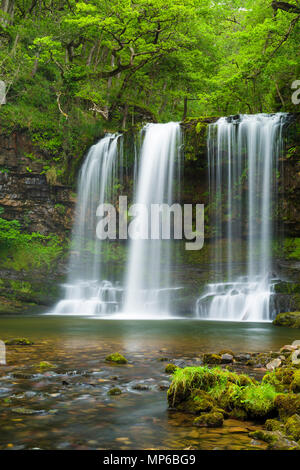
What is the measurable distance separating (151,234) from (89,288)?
4227 millimetres

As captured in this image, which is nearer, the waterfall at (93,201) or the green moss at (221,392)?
the green moss at (221,392)

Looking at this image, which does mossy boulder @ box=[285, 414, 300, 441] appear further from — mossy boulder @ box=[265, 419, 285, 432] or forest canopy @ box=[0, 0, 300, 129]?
forest canopy @ box=[0, 0, 300, 129]

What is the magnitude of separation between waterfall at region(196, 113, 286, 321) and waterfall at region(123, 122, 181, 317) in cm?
194

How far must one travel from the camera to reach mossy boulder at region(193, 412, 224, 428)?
3391mm

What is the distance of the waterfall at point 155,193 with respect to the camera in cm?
1908

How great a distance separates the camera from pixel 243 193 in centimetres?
1875

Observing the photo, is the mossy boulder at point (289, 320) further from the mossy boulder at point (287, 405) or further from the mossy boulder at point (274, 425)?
the mossy boulder at point (274, 425)

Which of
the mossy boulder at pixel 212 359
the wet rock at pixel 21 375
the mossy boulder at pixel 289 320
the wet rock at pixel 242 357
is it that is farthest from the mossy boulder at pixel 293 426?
the mossy boulder at pixel 289 320

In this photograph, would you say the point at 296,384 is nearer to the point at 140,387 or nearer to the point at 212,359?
the point at 140,387

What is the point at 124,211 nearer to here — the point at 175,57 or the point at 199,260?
the point at 199,260

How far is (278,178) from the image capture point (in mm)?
17953

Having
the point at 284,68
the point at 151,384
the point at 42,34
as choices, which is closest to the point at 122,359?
the point at 151,384

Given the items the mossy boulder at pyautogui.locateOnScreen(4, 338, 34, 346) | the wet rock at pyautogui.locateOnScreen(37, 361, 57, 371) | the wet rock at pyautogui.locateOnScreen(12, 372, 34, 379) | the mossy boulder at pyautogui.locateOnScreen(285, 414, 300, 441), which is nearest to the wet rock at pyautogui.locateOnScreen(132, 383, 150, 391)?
the wet rock at pyautogui.locateOnScreen(12, 372, 34, 379)

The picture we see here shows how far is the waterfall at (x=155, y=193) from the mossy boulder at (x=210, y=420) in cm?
1490
